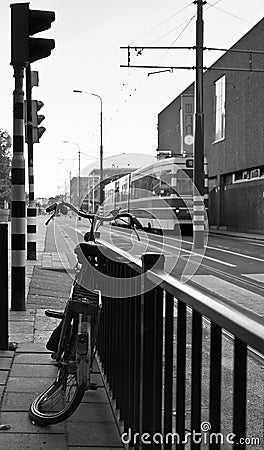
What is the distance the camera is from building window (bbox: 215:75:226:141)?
139 feet

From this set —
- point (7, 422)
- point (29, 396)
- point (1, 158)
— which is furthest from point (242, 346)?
point (1, 158)

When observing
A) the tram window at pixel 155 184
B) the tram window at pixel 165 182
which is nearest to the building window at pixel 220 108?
the tram window at pixel 155 184

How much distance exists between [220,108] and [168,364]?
4115 cm

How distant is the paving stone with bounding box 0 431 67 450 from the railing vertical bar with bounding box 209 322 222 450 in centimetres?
164

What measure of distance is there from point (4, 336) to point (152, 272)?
→ 9.19ft

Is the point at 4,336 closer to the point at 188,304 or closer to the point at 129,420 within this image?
the point at 129,420

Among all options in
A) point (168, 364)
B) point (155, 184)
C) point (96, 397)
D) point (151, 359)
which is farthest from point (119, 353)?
point (155, 184)

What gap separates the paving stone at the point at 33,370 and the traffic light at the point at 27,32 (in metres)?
3.32

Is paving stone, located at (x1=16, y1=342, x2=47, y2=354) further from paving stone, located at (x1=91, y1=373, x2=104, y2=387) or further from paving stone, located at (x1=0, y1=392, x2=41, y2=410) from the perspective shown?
paving stone, located at (x1=0, y1=392, x2=41, y2=410)

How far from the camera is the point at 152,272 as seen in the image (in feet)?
10.6

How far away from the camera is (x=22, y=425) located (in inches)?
152

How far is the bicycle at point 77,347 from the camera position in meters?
3.82

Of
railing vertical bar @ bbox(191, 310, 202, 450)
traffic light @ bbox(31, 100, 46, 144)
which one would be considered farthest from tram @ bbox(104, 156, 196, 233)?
railing vertical bar @ bbox(191, 310, 202, 450)

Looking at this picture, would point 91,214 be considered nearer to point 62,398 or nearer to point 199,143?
point 62,398
